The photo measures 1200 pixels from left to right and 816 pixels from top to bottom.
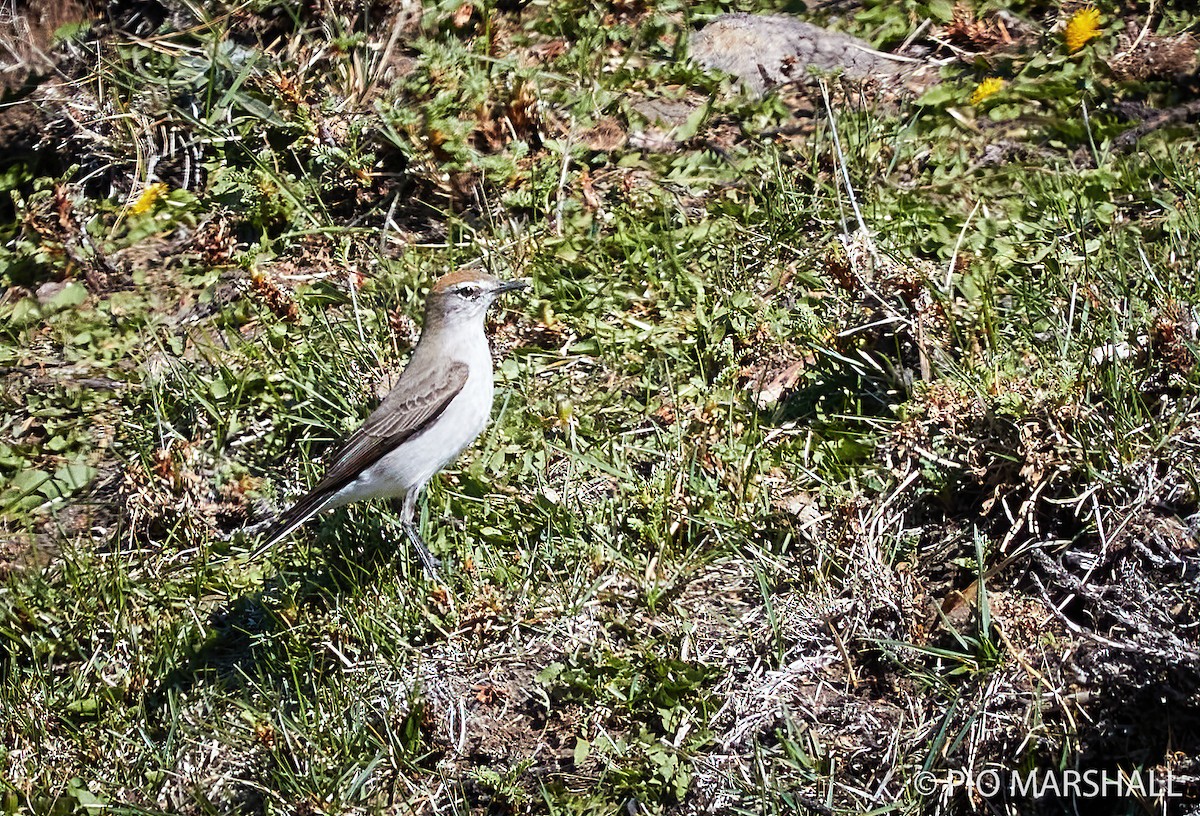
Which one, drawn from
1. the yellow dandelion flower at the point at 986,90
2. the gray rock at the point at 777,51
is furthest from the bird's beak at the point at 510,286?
the yellow dandelion flower at the point at 986,90

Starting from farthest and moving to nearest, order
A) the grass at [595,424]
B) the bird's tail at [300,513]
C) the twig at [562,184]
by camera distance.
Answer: the twig at [562,184], the bird's tail at [300,513], the grass at [595,424]

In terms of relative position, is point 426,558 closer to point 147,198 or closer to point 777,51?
point 147,198

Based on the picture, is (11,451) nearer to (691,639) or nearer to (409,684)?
(409,684)

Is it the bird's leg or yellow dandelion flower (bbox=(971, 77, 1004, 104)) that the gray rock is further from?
the bird's leg

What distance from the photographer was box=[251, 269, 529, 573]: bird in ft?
22.2

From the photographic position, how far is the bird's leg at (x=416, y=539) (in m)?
6.55

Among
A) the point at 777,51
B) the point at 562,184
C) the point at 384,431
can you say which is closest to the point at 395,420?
the point at 384,431

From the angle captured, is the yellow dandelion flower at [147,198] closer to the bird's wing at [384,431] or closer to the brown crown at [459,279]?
the brown crown at [459,279]

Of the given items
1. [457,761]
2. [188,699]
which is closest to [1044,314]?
[457,761]

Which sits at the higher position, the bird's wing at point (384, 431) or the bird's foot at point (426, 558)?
the bird's wing at point (384, 431)

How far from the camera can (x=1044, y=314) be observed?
6859 mm

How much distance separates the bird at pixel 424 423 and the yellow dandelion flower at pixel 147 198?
2.94 m

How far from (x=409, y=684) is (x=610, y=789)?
117 cm

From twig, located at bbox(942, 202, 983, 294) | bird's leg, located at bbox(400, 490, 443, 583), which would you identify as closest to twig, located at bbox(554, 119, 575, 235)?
bird's leg, located at bbox(400, 490, 443, 583)
